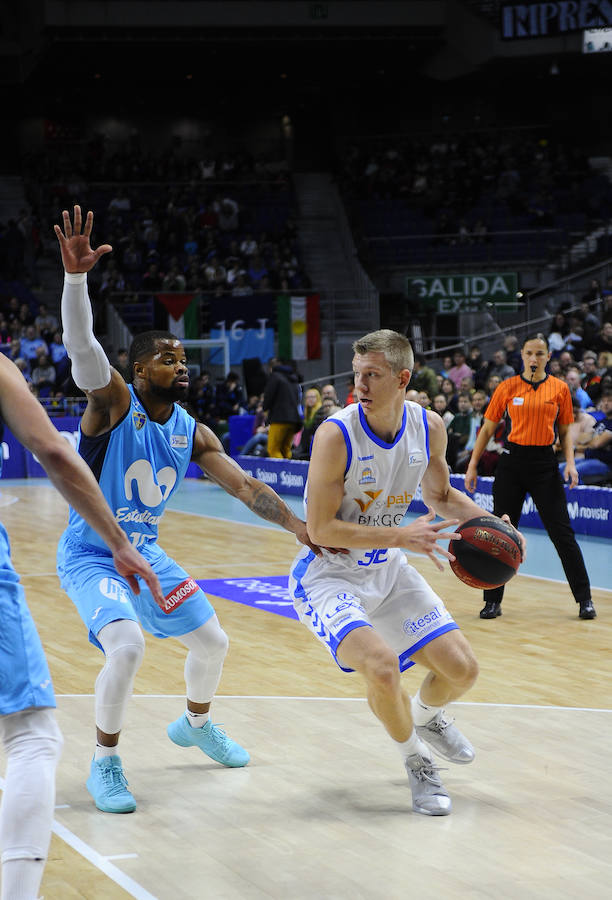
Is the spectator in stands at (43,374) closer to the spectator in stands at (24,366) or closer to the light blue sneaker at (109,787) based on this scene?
the spectator in stands at (24,366)

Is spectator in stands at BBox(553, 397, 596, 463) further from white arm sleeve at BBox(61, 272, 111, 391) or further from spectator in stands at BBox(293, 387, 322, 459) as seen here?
white arm sleeve at BBox(61, 272, 111, 391)

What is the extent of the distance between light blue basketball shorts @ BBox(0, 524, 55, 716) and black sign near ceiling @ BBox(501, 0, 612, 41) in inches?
811

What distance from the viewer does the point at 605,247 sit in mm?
22859

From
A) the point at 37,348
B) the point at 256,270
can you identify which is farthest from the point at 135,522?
the point at 256,270

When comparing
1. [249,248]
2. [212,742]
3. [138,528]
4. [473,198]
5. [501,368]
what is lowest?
[212,742]

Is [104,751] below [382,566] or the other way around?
below

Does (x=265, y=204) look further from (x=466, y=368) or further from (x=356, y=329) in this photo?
(x=466, y=368)

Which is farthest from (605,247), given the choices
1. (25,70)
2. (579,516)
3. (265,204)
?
(25,70)

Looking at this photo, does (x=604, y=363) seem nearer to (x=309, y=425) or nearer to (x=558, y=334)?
(x=558, y=334)

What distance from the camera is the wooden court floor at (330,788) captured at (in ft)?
11.9

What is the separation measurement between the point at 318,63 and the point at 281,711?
82.5 feet

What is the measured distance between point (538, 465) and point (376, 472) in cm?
369

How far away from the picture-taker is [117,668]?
4.21 metres

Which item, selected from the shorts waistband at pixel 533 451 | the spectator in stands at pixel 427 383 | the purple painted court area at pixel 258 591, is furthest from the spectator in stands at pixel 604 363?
the shorts waistband at pixel 533 451
